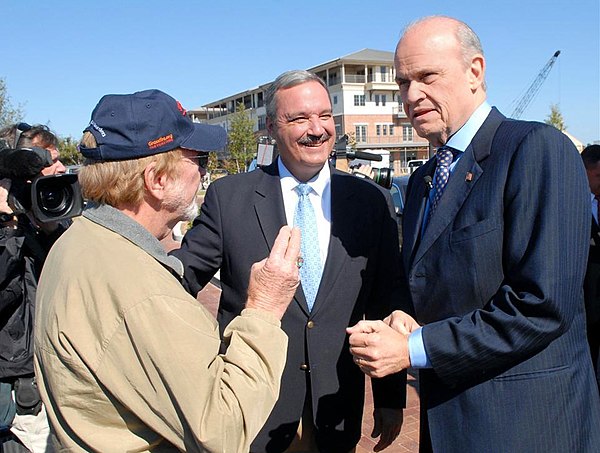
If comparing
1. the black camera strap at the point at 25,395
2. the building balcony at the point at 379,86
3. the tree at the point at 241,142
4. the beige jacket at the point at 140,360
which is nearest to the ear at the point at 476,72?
the beige jacket at the point at 140,360

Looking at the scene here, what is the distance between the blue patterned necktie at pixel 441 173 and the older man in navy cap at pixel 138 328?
1.95 feet

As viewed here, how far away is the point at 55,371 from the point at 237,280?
1145 mm

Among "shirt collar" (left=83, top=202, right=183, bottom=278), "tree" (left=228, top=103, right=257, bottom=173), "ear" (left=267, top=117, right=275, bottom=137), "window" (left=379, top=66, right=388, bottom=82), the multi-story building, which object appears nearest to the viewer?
"shirt collar" (left=83, top=202, right=183, bottom=278)

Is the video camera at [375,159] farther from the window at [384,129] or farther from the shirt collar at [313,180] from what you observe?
the window at [384,129]

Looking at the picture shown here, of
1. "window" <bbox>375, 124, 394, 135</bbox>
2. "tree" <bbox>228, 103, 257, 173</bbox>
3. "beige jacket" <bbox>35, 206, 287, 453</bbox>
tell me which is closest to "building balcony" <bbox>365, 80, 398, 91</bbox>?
"window" <bbox>375, 124, 394, 135</bbox>

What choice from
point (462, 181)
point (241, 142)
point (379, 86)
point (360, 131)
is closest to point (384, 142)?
point (360, 131)

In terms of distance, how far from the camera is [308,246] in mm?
2561

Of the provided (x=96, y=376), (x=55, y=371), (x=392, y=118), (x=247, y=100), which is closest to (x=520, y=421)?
A: (x=96, y=376)

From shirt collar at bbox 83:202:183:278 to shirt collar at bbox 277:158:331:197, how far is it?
43.9 inches

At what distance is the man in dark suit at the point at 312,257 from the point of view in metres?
2.46

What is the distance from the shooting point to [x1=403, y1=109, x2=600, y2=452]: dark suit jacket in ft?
5.30

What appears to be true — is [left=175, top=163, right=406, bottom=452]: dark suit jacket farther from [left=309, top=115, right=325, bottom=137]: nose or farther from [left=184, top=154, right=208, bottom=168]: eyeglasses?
[left=184, top=154, right=208, bottom=168]: eyeglasses

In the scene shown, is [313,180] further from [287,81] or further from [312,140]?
[287,81]

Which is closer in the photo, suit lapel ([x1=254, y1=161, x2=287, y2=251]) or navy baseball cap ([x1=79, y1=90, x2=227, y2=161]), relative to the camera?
navy baseball cap ([x1=79, y1=90, x2=227, y2=161])
